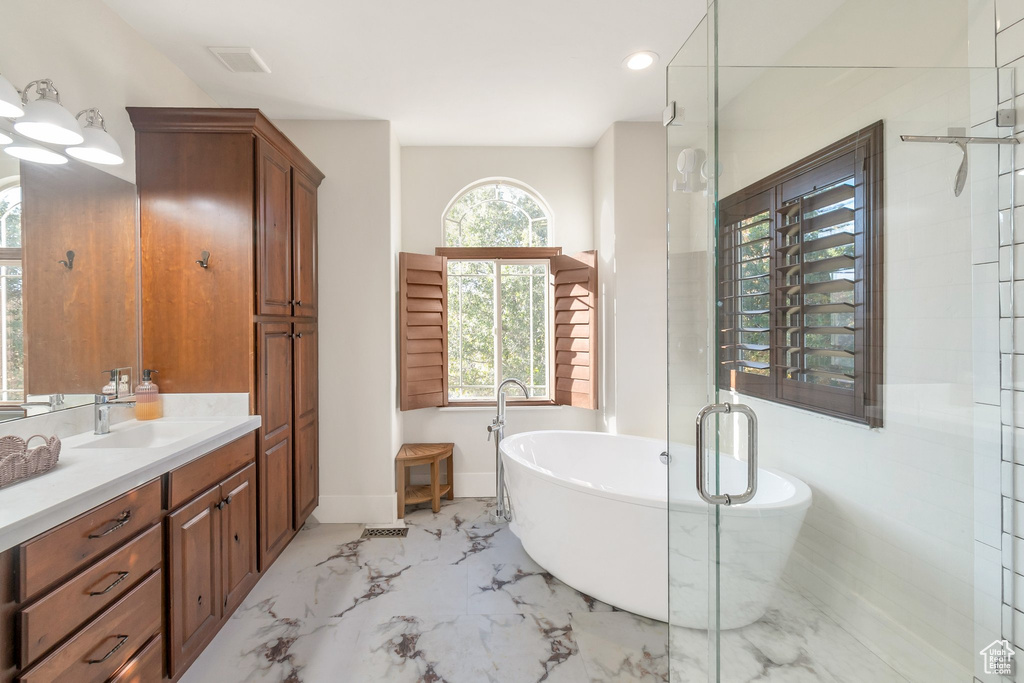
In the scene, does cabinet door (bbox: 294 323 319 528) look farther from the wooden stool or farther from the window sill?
the window sill

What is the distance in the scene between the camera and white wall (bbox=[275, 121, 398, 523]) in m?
2.94

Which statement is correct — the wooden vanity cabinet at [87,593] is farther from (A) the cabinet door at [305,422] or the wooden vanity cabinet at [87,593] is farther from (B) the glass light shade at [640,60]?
(B) the glass light shade at [640,60]

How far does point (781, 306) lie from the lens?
0.98 metres

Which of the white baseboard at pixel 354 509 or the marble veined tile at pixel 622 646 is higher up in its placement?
the white baseboard at pixel 354 509

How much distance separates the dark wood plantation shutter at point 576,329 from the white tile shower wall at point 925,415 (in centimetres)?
227

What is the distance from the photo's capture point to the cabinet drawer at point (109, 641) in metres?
1.04

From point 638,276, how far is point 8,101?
2973mm

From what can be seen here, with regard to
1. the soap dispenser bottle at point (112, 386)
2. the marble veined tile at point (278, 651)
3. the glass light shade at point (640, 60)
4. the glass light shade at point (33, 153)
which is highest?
the glass light shade at point (640, 60)

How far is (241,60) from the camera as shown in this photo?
2223 millimetres

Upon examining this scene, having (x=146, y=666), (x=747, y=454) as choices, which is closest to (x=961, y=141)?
(x=747, y=454)

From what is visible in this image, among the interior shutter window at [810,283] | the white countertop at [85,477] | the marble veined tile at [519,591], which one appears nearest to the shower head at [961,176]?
the interior shutter window at [810,283]

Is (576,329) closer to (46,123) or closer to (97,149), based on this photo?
(97,149)

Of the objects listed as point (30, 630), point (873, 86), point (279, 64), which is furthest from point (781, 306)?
point (279, 64)

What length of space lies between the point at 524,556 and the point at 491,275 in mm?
2042
